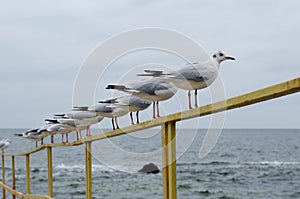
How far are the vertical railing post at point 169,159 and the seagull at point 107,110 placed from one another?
1.30 metres

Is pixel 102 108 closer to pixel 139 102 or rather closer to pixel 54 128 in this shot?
pixel 139 102

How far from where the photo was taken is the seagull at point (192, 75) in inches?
120

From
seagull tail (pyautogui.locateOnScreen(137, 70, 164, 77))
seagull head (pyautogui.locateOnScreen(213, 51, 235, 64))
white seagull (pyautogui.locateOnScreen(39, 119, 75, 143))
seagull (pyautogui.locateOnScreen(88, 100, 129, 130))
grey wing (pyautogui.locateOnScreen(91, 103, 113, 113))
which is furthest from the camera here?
white seagull (pyautogui.locateOnScreen(39, 119, 75, 143))

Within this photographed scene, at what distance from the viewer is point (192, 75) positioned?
120 inches

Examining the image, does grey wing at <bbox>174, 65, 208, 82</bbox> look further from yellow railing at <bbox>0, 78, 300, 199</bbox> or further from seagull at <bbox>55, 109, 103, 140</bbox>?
seagull at <bbox>55, 109, 103, 140</bbox>

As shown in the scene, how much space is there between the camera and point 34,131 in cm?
869

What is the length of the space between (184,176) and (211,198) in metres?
9.10

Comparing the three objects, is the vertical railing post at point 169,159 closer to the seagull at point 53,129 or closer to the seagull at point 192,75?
the seagull at point 192,75

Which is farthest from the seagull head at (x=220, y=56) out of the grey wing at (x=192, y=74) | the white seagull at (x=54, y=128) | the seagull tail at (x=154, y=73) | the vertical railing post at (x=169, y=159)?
the white seagull at (x=54, y=128)

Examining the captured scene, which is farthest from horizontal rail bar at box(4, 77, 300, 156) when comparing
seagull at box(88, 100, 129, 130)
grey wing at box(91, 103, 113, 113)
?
grey wing at box(91, 103, 113, 113)

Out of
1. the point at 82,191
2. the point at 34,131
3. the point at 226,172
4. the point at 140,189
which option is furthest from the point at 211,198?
the point at 34,131

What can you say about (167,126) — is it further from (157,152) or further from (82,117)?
(82,117)

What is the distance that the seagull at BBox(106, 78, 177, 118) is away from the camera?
10.7 feet

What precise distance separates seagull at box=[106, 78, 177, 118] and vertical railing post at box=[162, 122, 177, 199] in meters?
0.50
